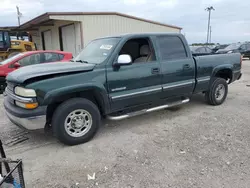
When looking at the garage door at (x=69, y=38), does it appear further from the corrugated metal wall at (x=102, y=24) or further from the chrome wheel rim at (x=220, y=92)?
the chrome wheel rim at (x=220, y=92)

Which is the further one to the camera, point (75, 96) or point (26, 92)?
point (75, 96)

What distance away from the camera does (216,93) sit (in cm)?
579

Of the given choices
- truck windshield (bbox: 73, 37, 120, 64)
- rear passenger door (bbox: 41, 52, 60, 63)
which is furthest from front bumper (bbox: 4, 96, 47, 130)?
rear passenger door (bbox: 41, 52, 60, 63)

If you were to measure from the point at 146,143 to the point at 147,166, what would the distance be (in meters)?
0.72

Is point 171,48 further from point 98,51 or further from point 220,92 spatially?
point 220,92

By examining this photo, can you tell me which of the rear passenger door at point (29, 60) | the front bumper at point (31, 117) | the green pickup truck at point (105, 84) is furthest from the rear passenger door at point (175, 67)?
the rear passenger door at point (29, 60)

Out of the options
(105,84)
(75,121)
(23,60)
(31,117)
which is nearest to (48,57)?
(23,60)

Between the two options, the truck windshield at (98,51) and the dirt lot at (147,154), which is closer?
the dirt lot at (147,154)

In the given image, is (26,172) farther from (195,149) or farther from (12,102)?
(195,149)

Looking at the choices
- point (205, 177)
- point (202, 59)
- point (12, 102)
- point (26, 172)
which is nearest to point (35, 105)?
point (12, 102)

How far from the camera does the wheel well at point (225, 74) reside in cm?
584

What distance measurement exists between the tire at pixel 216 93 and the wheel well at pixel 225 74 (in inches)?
8.1

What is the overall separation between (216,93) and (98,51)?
342 centimetres

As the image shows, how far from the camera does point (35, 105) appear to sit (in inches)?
128
